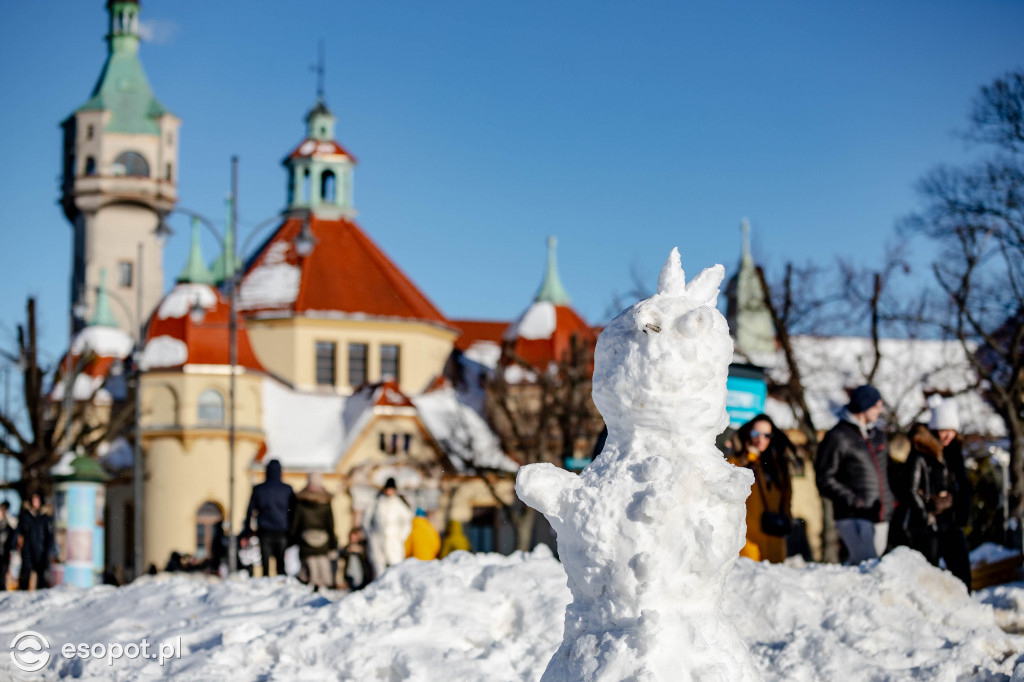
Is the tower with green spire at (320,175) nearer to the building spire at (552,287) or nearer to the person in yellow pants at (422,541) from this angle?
the building spire at (552,287)

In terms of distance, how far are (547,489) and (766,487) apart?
18.2 ft

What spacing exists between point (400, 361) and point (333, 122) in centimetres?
1318

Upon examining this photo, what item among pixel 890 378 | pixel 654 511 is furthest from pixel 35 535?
pixel 890 378

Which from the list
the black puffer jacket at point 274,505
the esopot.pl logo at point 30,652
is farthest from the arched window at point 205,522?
the esopot.pl logo at point 30,652

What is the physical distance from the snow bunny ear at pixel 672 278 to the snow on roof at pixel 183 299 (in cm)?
4026

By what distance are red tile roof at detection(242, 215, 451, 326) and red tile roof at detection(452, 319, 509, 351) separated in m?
4.14

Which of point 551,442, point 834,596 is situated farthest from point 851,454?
point 551,442

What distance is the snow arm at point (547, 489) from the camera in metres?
5.50

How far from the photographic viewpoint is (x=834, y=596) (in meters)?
8.98

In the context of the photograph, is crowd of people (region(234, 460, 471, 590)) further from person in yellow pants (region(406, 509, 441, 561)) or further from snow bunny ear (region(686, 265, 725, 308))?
snow bunny ear (region(686, 265, 725, 308))

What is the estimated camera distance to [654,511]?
17.6 ft

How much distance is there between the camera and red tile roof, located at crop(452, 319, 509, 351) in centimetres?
5431

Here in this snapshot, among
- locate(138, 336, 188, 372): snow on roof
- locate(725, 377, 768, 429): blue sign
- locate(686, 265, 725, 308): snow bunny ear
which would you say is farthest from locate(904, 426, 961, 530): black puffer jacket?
locate(138, 336, 188, 372): snow on roof

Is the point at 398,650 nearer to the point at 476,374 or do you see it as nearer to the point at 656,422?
the point at 656,422
